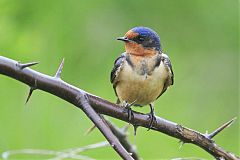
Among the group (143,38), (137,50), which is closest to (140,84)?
(137,50)

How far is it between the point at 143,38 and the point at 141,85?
1.46 feet

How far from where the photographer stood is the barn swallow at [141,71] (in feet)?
13.5

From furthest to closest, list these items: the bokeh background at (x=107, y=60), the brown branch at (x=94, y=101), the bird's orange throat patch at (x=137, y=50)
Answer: the bokeh background at (x=107, y=60) → the bird's orange throat patch at (x=137, y=50) → the brown branch at (x=94, y=101)

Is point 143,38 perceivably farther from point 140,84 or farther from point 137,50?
point 140,84

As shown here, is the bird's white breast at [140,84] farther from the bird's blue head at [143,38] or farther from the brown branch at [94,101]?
the brown branch at [94,101]

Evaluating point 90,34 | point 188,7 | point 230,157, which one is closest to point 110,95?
point 90,34

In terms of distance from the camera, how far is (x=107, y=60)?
597 centimetres

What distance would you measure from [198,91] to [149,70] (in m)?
2.44

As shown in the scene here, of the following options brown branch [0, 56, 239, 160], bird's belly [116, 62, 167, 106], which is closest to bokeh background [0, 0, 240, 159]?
bird's belly [116, 62, 167, 106]

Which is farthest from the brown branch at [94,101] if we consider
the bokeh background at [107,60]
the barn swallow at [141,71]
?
the bokeh background at [107,60]

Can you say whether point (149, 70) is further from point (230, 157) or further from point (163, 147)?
point (230, 157)

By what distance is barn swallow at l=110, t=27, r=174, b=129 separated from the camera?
4102 millimetres

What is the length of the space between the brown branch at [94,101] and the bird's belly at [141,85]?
1212 mm

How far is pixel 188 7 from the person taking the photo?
6.12 m
